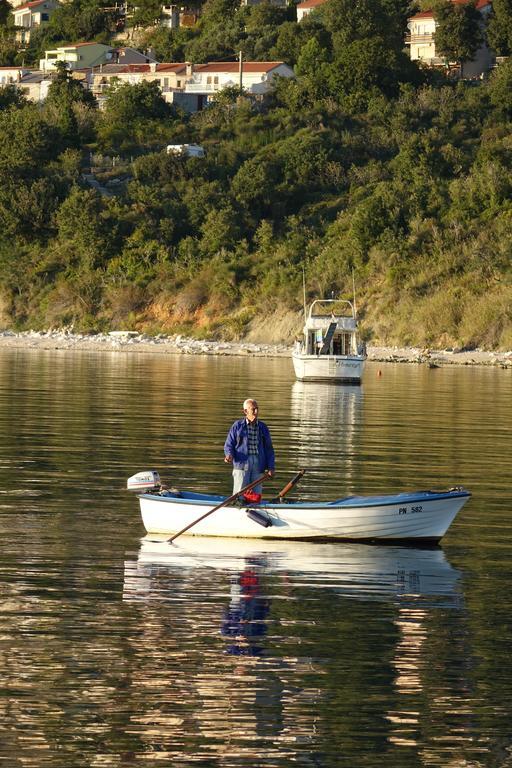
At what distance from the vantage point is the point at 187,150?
113812 mm

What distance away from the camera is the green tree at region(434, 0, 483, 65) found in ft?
449

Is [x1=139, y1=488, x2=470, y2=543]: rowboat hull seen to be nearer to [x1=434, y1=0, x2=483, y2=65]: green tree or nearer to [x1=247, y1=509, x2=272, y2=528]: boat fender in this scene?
[x1=247, y1=509, x2=272, y2=528]: boat fender

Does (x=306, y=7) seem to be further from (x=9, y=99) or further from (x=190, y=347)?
(x=190, y=347)

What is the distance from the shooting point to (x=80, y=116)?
404ft

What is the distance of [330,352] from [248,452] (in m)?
43.8

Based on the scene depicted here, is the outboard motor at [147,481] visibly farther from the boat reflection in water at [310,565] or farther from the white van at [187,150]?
the white van at [187,150]

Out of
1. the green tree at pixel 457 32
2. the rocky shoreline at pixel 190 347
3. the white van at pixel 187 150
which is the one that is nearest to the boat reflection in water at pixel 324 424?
the rocky shoreline at pixel 190 347

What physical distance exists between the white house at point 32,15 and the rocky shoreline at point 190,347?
296ft

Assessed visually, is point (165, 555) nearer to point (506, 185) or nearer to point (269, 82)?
point (506, 185)

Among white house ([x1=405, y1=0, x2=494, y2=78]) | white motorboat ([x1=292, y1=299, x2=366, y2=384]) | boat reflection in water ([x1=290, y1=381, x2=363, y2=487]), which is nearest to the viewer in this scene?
boat reflection in water ([x1=290, y1=381, x2=363, y2=487])

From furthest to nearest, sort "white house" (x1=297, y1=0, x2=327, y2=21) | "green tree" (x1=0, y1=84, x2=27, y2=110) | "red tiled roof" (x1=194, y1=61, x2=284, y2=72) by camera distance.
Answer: "white house" (x1=297, y1=0, x2=327, y2=21), "red tiled roof" (x1=194, y1=61, x2=284, y2=72), "green tree" (x1=0, y1=84, x2=27, y2=110)

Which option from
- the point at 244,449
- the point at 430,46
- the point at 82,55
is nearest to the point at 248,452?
the point at 244,449

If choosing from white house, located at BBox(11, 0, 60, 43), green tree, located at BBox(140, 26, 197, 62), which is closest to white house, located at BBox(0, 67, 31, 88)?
green tree, located at BBox(140, 26, 197, 62)

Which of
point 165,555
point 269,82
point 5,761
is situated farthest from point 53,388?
point 269,82
